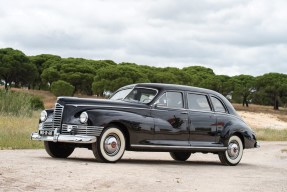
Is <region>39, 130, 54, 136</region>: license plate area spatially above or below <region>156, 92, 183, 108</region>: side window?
below

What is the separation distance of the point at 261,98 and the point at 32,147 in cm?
9584

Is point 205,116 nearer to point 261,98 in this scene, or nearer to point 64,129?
point 64,129

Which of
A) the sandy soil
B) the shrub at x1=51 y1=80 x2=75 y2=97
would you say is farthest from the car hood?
the shrub at x1=51 y1=80 x2=75 y2=97

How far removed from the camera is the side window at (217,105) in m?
15.2

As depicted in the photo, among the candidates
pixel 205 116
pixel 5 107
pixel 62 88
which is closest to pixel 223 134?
pixel 205 116

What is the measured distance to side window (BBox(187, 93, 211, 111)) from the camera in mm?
14539

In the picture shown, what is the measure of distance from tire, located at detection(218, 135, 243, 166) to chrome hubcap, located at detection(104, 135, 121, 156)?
11.5 feet

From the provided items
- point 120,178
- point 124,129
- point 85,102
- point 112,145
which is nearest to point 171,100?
point 124,129

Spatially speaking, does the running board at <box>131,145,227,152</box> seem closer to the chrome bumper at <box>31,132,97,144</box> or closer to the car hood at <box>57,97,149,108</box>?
the car hood at <box>57,97,149,108</box>

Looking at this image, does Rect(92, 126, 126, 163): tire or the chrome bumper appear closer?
Answer: the chrome bumper

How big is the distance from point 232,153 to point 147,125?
3010mm

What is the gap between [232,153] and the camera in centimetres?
1524

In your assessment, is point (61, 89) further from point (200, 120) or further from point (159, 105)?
point (159, 105)

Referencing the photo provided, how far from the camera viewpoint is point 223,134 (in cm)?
1502
